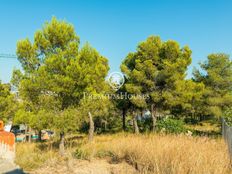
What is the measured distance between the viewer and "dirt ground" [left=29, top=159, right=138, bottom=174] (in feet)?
21.2

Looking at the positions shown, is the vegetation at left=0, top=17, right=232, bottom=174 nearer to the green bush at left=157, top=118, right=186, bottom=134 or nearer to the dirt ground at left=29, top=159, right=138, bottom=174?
the green bush at left=157, top=118, right=186, bottom=134

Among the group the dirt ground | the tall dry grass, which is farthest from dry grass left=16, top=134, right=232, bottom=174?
the dirt ground

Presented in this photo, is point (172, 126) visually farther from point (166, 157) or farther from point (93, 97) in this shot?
point (166, 157)

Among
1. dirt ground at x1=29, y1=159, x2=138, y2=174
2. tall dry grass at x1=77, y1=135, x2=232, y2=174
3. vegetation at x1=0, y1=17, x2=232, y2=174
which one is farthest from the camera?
dirt ground at x1=29, y1=159, x2=138, y2=174

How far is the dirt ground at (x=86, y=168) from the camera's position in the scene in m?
6.46

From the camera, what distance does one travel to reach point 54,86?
9.34 meters

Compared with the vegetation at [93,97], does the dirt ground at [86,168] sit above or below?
below

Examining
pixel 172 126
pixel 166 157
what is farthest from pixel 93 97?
pixel 172 126

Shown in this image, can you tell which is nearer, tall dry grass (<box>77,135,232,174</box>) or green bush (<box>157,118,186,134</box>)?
tall dry grass (<box>77,135,232,174</box>)

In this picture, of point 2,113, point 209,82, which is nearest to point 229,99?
point 209,82

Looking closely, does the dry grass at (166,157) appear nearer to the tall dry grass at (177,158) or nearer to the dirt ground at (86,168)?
the tall dry grass at (177,158)

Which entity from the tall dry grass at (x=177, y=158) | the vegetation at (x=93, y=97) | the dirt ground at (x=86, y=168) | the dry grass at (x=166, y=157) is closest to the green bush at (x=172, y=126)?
the vegetation at (x=93, y=97)

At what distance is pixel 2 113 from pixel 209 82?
724 inches

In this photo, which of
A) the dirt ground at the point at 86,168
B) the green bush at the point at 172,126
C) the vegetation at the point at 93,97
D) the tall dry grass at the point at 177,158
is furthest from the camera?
the green bush at the point at 172,126
